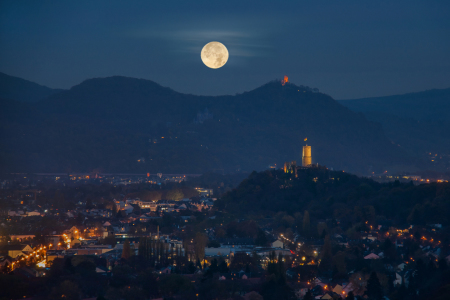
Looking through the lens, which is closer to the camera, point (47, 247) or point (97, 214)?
point (47, 247)

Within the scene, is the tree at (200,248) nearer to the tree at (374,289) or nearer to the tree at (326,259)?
the tree at (326,259)

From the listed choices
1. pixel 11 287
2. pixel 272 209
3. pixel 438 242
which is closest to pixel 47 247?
pixel 11 287

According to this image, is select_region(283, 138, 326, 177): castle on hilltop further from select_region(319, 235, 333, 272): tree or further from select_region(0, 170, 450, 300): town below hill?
select_region(319, 235, 333, 272): tree

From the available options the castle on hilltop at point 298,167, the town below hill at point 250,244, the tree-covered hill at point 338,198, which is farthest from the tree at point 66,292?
the castle on hilltop at point 298,167

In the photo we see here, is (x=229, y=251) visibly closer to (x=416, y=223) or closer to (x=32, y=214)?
(x=416, y=223)

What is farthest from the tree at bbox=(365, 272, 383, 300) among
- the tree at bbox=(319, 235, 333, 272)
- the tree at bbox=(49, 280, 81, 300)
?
the tree at bbox=(49, 280, 81, 300)

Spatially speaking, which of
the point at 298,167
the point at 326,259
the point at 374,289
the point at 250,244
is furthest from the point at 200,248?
the point at 298,167
